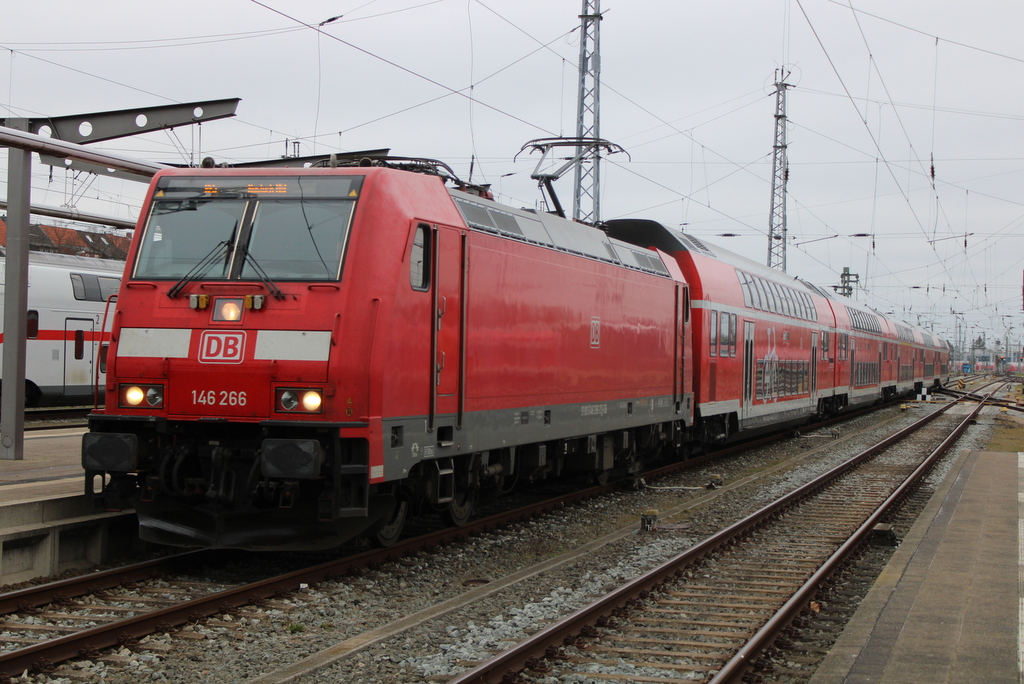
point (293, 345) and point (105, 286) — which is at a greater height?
point (105, 286)

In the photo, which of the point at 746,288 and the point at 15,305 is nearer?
the point at 15,305

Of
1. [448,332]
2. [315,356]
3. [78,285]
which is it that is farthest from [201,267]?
[78,285]

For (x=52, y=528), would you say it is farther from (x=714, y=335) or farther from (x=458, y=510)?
(x=714, y=335)

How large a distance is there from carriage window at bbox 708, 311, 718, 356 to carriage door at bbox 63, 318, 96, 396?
43.4 feet

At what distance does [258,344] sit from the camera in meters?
Answer: 7.88

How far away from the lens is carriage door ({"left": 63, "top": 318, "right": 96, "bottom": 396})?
70.5 feet

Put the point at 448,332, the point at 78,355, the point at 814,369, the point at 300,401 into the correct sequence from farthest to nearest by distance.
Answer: the point at 814,369, the point at 78,355, the point at 448,332, the point at 300,401

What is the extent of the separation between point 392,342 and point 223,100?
7.26 m

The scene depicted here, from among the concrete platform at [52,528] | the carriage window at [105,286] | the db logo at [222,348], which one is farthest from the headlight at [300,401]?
the carriage window at [105,286]

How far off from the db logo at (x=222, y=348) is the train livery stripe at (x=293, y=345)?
15 cm

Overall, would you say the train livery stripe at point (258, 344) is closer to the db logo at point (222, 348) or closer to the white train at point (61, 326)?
the db logo at point (222, 348)

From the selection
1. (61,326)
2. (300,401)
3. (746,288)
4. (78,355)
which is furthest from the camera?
(78,355)

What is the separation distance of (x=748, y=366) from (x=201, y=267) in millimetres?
14050

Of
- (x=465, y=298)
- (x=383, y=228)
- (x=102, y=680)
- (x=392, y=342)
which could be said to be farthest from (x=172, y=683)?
(x=465, y=298)
